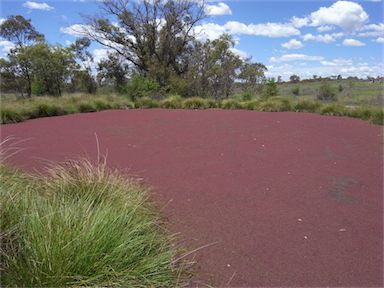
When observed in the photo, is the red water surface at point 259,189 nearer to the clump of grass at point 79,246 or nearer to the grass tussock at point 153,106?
the clump of grass at point 79,246

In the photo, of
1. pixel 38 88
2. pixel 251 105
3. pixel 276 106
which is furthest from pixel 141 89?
pixel 276 106

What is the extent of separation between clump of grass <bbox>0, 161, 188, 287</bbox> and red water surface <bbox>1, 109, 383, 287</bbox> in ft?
1.17

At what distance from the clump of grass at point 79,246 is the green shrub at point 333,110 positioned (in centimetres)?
1154

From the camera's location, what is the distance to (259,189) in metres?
5.06

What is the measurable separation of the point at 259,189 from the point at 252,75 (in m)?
20.3

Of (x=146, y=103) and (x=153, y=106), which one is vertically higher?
(x=146, y=103)

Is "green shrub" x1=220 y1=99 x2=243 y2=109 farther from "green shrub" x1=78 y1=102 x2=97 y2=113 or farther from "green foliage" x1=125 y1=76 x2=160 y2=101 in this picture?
"green shrub" x1=78 y1=102 x2=97 y2=113

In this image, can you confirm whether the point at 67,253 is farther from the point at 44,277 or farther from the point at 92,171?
the point at 92,171

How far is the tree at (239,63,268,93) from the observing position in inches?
958

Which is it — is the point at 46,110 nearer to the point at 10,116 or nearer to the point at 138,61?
the point at 10,116

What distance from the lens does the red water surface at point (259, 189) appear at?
3.22m

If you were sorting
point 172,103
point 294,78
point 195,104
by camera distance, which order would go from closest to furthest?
point 195,104 → point 172,103 → point 294,78

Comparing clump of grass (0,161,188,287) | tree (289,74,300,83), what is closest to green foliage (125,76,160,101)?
clump of grass (0,161,188,287)

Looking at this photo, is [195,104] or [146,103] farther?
[146,103]
